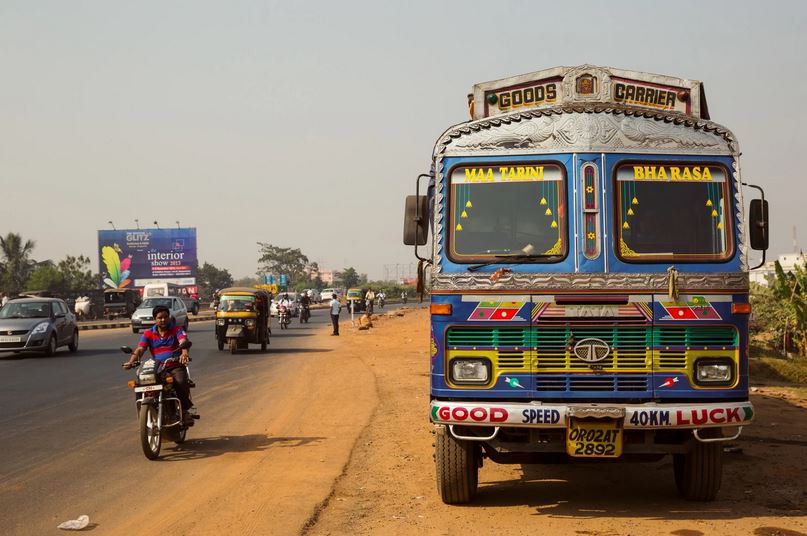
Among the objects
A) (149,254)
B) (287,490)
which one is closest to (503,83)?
(287,490)

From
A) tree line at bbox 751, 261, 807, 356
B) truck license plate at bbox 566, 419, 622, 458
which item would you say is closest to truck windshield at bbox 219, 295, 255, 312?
tree line at bbox 751, 261, 807, 356

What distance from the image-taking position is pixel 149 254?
87.7 metres

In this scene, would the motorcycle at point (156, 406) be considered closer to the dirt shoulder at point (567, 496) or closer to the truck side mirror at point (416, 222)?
the dirt shoulder at point (567, 496)

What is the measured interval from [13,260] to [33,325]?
6268 cm

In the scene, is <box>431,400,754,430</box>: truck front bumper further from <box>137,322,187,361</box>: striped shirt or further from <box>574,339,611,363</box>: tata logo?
<box>137,322,187,361</box>: striped shirt

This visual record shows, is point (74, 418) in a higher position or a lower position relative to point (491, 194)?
lower

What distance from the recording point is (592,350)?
24.0 ft

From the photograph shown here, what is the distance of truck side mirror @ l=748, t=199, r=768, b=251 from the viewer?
26.0 feet

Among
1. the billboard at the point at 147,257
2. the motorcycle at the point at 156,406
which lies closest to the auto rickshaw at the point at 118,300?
the billboard at the point at 147,257

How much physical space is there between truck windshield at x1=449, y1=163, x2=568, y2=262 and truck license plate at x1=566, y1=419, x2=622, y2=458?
1351 mm

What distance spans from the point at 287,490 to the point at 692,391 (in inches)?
152

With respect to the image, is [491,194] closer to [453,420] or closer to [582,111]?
[582,111]

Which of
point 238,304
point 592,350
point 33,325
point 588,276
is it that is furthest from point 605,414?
point 33,325

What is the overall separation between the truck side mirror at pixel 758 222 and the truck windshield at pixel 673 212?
A: 41 centimetres
